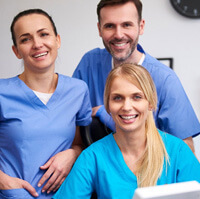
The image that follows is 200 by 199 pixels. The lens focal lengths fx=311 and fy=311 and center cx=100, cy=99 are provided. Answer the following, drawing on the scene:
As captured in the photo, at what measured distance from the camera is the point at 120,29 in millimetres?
1330

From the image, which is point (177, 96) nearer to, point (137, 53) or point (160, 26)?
point (137, 53)

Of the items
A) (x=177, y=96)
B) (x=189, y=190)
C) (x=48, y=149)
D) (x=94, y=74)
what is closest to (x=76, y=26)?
(x=94, y=74)

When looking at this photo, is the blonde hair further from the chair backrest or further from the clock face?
the clock face

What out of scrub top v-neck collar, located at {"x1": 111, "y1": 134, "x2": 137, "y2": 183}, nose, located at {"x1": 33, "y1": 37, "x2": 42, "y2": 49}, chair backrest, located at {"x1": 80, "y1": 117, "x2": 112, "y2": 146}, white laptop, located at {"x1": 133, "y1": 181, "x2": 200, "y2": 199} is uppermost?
nose, located at {"x1": 33, "y1": 37, "x2": 42, "y2": 49}

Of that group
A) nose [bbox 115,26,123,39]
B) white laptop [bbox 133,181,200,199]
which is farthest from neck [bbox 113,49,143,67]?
white laptop [bbox 133,181,200,199]

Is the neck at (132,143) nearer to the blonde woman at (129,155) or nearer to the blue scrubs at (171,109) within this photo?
the blonde woman at (129,155)

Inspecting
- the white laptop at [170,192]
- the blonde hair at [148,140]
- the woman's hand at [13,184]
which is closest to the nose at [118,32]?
the blonde hair at [148,140]

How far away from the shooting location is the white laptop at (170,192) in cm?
49

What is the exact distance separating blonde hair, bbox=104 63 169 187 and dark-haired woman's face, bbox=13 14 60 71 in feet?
0.75

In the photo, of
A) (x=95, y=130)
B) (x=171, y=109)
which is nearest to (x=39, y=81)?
(x=95, y=130)

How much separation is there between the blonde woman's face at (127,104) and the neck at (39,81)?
241 millimetres

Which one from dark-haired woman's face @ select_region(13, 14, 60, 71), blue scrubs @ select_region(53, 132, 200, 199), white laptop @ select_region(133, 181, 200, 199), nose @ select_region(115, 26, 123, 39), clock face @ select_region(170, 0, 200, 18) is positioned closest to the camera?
white laptop @ select_region(133, 181, 200, 199)

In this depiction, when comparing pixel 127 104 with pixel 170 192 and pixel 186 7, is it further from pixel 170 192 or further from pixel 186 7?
pixel 186 7

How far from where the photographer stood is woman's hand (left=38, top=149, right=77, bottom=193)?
101 cm
